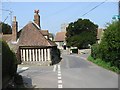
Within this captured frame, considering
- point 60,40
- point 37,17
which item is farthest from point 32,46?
point 60,40

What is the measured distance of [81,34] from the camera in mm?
A: 83750

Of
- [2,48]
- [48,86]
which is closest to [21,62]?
[48,86]

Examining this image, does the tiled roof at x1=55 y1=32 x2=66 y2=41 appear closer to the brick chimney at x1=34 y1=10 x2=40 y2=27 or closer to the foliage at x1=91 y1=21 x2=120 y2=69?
the brick chimney at x1=34 y1=10 x2=40 y2=27

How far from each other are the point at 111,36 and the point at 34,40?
13.7 metres

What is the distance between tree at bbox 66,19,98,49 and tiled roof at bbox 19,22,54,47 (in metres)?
44.9

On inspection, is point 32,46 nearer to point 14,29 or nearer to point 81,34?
point 14,29

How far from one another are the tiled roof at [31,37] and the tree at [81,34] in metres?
44.9

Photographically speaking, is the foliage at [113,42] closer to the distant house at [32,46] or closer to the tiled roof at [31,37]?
the distant house at [32,46]

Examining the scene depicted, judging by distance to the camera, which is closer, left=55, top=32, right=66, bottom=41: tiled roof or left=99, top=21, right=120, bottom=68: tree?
left=99, top=21, right=120, bottom=68: tree

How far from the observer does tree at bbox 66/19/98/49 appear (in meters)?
82.2

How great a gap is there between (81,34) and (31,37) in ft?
156

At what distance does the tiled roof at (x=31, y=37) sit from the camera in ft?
118

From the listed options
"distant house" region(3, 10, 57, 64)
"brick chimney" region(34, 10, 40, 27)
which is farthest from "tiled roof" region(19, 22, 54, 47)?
"brick chimney" region(34, 10, 40, 27)

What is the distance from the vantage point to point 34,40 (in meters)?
36.6
